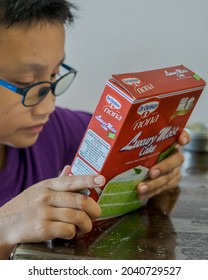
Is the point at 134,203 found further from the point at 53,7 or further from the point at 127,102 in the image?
the point at 53,7

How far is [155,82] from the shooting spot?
31.4 inches

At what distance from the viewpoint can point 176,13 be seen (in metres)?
2.18

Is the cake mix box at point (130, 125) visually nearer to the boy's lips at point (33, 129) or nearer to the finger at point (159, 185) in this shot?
the finger at point (159, 185)

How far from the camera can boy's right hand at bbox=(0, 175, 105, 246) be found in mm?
795

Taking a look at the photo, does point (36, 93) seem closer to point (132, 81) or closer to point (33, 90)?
point (33, 90)

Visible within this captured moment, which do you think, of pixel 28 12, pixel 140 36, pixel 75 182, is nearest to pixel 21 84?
pixel 28 12

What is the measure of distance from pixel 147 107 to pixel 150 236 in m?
0.24

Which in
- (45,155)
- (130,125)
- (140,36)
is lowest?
(45,155)

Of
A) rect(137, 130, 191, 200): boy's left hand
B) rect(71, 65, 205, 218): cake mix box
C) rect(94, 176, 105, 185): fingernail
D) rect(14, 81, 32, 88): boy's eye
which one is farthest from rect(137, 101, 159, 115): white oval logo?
rect(14, 81, 32, 88): boy's eye

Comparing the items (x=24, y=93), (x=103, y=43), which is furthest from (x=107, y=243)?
(x=103, y=43)

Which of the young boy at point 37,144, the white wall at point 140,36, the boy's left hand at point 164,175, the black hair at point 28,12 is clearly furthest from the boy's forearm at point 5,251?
the white wall at point 140,36

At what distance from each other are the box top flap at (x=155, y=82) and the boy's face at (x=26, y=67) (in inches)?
11.0

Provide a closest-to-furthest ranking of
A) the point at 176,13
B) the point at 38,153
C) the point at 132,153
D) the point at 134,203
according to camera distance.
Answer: the point at 132,153 → the point at 134,203 → the point at 38,153 → the point at 176,13
